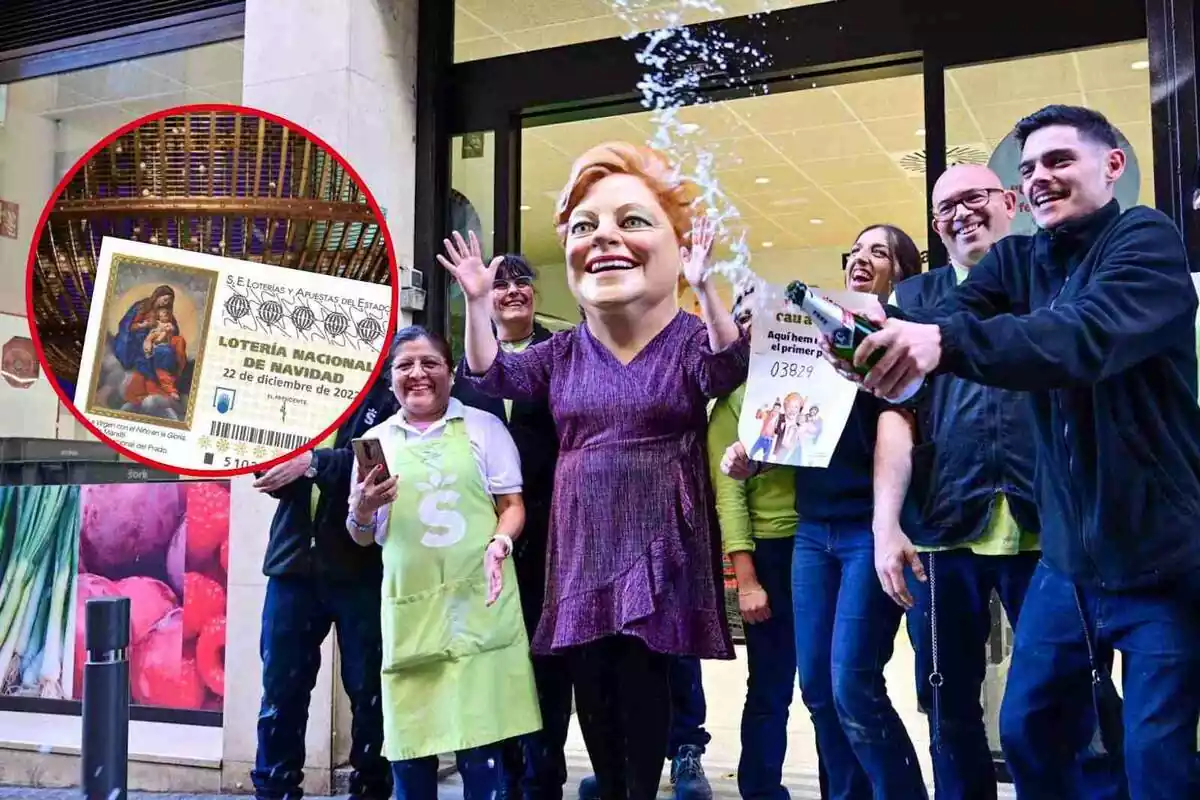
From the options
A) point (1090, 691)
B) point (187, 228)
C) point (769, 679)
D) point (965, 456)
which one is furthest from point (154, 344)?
point (1090, 691)

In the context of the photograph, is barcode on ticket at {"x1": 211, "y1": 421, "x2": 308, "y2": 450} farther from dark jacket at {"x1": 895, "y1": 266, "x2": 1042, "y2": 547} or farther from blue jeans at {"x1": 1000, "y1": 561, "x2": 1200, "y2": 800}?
blue jeans at {"x1": 1000, "y1": 561, "x2": 1200, "y2": 800}

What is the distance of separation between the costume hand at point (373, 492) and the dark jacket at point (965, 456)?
47.7 inches

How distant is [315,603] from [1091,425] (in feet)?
6.72

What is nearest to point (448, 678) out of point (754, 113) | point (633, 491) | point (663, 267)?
point (633, 491)

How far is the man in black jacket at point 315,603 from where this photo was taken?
3.00 meters

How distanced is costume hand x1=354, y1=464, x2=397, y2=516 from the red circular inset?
0.33 m

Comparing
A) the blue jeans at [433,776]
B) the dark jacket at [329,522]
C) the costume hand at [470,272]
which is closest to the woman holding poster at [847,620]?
the costume hand at [470,272]

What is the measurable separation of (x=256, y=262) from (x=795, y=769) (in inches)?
88.7

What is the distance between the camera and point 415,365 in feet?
9.27

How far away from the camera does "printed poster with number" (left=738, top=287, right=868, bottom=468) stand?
251 centimetres

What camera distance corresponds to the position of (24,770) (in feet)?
13.4

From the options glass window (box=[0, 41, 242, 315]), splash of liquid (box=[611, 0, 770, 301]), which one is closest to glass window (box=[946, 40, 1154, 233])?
splash of liquid (box=[611, 0, 770, 301])

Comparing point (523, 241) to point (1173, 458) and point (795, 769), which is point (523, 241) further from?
point (1173, 458)

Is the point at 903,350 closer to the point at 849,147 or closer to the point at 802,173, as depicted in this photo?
the point at 802,173
